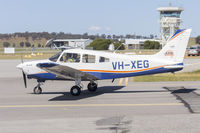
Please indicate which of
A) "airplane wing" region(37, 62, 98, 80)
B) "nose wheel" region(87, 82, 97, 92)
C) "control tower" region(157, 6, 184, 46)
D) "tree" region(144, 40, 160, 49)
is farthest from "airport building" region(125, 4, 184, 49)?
"airplane wing" region(37, 62, 98, 80)

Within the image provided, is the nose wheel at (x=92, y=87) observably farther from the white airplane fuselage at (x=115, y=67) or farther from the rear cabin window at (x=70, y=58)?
the rear cabin window at (x=70, y=58)

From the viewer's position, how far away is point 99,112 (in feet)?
37.3

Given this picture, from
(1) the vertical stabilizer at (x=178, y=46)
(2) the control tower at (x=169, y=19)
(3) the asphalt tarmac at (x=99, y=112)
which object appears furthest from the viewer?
(2) the control tower at (x=169, y=19)

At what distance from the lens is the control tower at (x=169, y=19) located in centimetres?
10524

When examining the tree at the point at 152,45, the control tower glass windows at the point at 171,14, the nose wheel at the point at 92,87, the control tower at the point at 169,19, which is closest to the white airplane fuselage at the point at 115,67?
the nose wheel at the point at 92,87

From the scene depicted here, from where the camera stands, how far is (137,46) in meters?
153

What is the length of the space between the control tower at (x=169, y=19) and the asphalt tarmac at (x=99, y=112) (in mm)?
90243

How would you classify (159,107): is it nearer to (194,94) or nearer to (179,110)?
(179,110)

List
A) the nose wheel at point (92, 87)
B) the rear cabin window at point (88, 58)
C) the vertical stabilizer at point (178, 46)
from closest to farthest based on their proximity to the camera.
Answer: the vertical stabilizer at point (178, 46)
the rear cabin window at point (88, 58)
the nose wheel at point (92, 87)

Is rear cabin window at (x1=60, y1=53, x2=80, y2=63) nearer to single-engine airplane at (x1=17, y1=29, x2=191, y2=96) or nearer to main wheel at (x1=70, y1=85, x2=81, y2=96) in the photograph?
single-engine airplane at (x1=17, y1=29, x2=191, y2=96)

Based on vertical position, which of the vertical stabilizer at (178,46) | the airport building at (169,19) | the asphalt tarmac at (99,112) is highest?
the airport building at (169,19)

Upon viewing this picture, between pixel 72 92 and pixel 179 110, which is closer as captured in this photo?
pixel 179 110

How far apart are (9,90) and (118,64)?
6.66 metres

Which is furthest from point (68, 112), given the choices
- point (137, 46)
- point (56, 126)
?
point (137, 46)
